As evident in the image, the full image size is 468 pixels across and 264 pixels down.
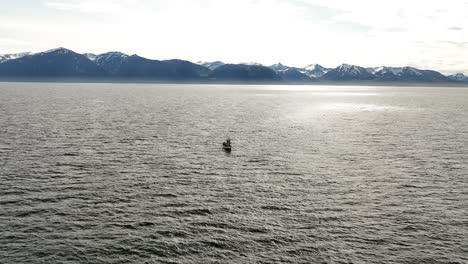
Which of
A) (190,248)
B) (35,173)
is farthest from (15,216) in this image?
(190,248)

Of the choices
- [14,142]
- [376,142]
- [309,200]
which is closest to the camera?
[309,200]

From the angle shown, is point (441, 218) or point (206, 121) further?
point (206, 121)

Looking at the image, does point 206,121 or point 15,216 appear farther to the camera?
point 206,121

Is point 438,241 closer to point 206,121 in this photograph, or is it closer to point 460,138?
point 460,138

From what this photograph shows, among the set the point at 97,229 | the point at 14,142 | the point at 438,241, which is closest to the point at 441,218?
the point at 438,241

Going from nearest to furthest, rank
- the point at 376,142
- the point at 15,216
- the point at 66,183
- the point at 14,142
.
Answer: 1. the point at 15,216
2. the point at 66,183
3. the point at 14,142
4. the point at 376,142

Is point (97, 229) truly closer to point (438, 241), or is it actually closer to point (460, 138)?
point (438, 241)

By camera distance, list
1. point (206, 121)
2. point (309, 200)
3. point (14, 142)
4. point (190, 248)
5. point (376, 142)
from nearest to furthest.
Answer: point (190, 248), point (309, 200), point (14, 142), point (376, 142), point (206, 121)

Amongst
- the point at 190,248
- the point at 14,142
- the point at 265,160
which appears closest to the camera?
the point at 190,248
